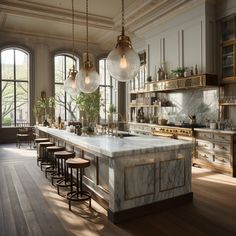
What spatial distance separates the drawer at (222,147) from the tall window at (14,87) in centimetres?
794

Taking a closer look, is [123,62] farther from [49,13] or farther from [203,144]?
[49,13]

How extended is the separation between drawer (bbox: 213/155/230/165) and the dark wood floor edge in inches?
81.7

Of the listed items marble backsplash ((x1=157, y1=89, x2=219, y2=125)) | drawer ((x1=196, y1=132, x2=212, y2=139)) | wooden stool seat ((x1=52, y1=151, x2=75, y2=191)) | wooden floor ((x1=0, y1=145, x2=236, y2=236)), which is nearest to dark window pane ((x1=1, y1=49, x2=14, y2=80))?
marble backsplash ((x1=157, y1=89, x2=219, y2=125))

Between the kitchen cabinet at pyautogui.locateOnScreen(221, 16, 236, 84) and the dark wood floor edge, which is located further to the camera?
the kitchen cabinet at pyautogui.locateOnScreen(221, 16, 236, 84)

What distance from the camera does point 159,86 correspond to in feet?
26.1

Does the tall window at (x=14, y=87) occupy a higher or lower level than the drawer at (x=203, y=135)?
higher

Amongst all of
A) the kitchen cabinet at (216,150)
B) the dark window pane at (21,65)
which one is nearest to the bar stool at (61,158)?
the kitchen cabinet at (216,150)

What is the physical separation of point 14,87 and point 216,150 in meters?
8.62

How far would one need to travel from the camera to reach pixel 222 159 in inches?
228

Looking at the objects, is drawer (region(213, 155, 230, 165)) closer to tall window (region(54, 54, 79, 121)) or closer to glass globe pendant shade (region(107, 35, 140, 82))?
glass globe pendant shade (region(107, 35, 140, 82))

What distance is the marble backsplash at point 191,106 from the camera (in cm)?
678

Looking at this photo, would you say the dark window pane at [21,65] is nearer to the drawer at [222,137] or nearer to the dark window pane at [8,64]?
the dark window pane at [8,64]

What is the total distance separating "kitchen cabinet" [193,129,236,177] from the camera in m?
5.57

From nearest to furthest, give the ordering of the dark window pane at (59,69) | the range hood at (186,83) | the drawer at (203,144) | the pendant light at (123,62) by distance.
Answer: the pendant light at (123,62) → the drawer at (203,144) → the range hood at (186,83) → the dark window pane at (59,69)
